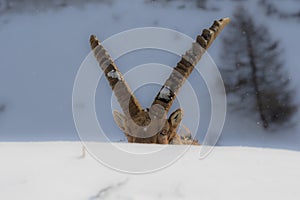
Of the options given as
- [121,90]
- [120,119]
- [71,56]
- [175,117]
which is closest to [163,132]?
[175,117]

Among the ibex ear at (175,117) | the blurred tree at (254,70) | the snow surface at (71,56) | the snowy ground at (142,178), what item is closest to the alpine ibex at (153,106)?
the ibex ear at (175,117)

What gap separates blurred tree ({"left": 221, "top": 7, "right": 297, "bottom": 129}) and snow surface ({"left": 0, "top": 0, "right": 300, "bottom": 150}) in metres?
0.25

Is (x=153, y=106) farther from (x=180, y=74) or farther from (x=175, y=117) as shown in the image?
(x=180, y=74)

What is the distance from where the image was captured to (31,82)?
37.8 ft

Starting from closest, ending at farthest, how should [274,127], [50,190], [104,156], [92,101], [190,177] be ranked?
[50,190] → [190,177] → [104,156] → [92,101] → [274,127]

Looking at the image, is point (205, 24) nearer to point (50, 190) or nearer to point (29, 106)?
point (29, 106)

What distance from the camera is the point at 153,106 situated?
5473 millimetres

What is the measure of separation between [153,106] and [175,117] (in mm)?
268

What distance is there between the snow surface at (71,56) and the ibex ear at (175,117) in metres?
5.53

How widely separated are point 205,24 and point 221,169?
29.8ft

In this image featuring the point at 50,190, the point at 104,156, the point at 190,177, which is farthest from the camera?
the point at 104,156

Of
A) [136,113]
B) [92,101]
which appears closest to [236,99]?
[92,101]

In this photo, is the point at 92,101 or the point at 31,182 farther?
the point at 92,101

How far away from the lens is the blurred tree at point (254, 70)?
11.5 m
